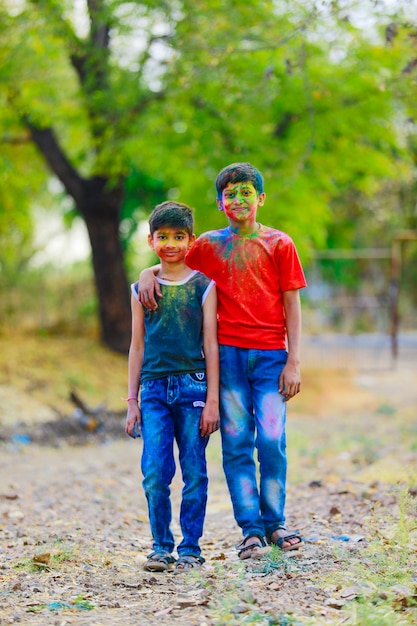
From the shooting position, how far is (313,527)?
193 inches

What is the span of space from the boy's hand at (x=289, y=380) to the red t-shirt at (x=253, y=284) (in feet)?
0.44

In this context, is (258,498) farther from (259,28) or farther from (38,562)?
(259,28)

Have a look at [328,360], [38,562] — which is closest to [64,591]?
[38,562]

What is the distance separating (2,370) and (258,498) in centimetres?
954

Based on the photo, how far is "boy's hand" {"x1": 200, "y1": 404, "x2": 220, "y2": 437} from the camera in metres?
4.13

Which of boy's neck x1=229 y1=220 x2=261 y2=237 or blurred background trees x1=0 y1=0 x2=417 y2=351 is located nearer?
boy's neck x1=229 y1=220 x2=261 y2=237

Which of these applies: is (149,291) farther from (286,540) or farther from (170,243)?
(286,540)

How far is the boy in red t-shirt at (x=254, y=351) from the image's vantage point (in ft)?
14.0

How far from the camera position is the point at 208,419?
4.13 metres

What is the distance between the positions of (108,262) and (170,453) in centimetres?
1095

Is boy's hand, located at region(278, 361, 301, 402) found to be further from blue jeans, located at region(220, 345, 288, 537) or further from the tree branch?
the tree branch

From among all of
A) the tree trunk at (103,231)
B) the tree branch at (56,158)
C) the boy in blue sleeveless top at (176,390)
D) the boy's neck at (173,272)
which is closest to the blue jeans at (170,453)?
the boy in blue sleeveless top at (176,390)

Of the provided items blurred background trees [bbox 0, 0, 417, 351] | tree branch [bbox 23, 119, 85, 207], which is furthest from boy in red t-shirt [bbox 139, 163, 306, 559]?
tree branch [bbox 23, 119, 85, 207]

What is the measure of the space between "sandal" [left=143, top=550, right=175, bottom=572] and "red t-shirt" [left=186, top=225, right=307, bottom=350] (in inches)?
43.2
